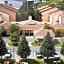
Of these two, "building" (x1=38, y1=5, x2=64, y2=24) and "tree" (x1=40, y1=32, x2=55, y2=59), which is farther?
"building" (x1=38, y1=5, x2=64, y2=24)

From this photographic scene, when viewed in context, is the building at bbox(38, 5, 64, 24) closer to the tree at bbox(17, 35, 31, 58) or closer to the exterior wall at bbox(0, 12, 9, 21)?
the exterior wall at bbox(0, 12, 9, 21)

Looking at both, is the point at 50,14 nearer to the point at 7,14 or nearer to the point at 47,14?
the point at 47,14

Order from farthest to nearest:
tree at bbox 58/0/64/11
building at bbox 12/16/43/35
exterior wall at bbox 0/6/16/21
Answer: tree at bbox 58/0/64/11, exterior wall at bbox 0/6/16/21, building at bbox 12/16/43/35

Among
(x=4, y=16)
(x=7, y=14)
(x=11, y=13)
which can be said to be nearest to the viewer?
(x=4, y=16)

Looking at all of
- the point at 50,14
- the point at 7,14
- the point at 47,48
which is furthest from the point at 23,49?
the point at 50,14

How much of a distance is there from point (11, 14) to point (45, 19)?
4982 mm

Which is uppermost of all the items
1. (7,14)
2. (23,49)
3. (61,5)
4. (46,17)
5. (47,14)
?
(61,5)

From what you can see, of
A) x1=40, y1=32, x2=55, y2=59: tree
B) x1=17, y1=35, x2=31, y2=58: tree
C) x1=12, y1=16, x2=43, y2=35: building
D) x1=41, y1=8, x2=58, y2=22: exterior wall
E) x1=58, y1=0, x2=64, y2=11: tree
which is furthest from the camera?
x1=58, y1=0, x2=64, y2=11: tree

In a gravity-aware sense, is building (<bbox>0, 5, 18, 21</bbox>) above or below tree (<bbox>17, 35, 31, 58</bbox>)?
above

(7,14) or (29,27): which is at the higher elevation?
(7,14)

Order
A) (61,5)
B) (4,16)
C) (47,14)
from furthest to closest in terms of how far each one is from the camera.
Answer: (61,5), (47,14), (4,16)

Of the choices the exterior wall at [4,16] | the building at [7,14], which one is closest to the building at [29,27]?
the exterior wall at [4,16]

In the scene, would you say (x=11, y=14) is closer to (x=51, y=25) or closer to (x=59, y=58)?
(x=51, y=25)

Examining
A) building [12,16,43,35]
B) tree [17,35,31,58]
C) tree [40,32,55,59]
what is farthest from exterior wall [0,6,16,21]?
tree [40,32,55,59]
